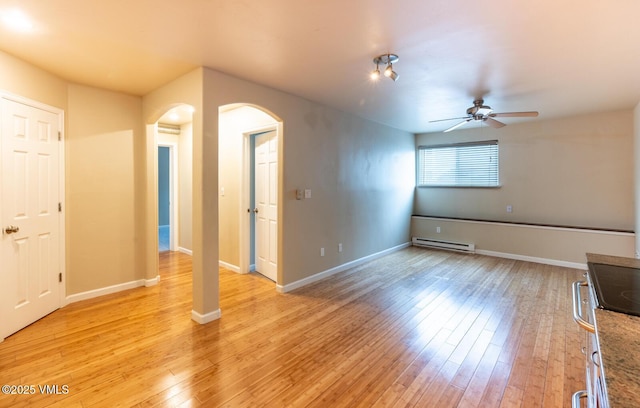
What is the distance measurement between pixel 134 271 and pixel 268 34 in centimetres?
352

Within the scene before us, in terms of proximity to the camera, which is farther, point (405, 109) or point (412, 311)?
point (405, 109)

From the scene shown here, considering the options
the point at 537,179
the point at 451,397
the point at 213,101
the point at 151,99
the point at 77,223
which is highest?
the point at 151,99

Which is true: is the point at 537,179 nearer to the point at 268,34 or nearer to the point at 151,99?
the point at 268,34

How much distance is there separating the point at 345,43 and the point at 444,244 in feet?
17.1

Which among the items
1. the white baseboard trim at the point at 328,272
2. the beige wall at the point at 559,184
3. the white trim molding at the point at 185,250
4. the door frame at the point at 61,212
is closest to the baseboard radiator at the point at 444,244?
the beige wall at the point at 559,184

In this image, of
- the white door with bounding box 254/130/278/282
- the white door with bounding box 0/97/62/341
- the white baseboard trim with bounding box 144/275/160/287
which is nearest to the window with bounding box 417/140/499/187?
the white door with bounding box 254/130/278/282

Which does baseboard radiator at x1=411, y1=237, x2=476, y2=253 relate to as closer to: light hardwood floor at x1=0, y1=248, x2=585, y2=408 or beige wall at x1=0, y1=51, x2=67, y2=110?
light hardwood floor at x1=0, y1=248, x2=585, y2=408

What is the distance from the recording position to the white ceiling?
6.46ft

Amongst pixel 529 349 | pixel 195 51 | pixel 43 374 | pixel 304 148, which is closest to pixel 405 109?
pixel 304 148

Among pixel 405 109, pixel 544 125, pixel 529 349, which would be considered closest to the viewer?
pixel 529 349

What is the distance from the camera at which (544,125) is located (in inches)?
209

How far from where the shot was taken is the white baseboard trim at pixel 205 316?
9.81 ft

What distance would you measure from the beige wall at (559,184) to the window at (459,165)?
15cm

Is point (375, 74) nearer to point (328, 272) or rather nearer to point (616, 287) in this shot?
point (616, 287)
